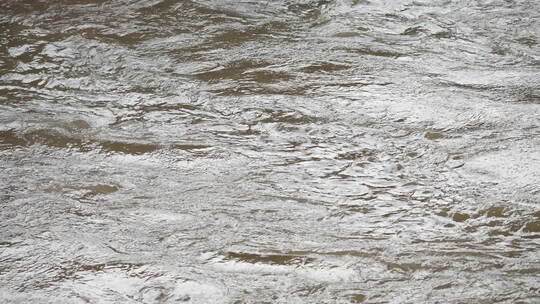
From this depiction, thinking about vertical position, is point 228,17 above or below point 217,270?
above

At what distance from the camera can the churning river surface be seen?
2211 millimetres

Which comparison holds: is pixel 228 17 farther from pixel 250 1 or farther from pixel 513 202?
pixel 513 202

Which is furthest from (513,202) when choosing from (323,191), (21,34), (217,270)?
(21,34)

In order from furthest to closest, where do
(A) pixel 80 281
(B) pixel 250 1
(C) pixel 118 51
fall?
(B) pixel 250 1, (C) pixel 118 51, (A) pixel 80 281

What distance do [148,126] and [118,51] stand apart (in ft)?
3.04

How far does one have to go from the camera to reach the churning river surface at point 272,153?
7.25ft

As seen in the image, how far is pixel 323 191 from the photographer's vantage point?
2615mm

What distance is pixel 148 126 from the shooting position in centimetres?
316

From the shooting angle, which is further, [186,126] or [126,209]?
[186,126]

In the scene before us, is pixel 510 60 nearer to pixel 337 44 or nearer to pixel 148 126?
pixel 337 44

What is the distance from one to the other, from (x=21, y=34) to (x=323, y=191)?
2.42 m

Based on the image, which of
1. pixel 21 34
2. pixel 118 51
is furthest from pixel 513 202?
pixel 21 34

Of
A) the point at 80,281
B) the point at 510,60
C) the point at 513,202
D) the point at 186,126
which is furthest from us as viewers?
the point at 510,60

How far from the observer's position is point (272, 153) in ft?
9.50
